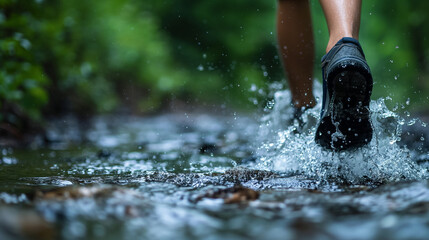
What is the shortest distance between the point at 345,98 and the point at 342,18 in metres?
0.42

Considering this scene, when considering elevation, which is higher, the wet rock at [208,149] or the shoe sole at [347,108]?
the wet rock at [208,149]

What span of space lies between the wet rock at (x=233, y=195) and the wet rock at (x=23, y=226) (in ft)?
1.77

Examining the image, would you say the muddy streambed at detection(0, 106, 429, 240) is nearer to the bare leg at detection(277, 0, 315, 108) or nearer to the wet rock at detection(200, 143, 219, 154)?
the bare leg at detection(277, 0, 315, 108)

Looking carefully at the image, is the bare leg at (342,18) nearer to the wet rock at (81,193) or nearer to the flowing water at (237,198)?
the flowing water at (237,198)

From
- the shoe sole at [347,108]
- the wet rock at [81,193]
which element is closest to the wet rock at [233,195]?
the wet rock at [81,193]

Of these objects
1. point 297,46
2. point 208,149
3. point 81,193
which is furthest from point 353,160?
point 208,149

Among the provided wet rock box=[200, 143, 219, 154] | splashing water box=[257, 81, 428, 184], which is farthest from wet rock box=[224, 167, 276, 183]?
wet rock box=[200, 143, 219, 154]

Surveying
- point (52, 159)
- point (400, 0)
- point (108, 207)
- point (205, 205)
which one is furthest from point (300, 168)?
point (400, 0)

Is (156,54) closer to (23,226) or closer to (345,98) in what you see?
(345,98)

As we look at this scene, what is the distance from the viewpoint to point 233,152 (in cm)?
331

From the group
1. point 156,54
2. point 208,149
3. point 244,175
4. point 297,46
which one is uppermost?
point 156,54

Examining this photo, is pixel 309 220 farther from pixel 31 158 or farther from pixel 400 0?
pixel 400 0

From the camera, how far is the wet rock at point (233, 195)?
53.0 inches

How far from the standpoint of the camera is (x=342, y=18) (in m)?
2.00
